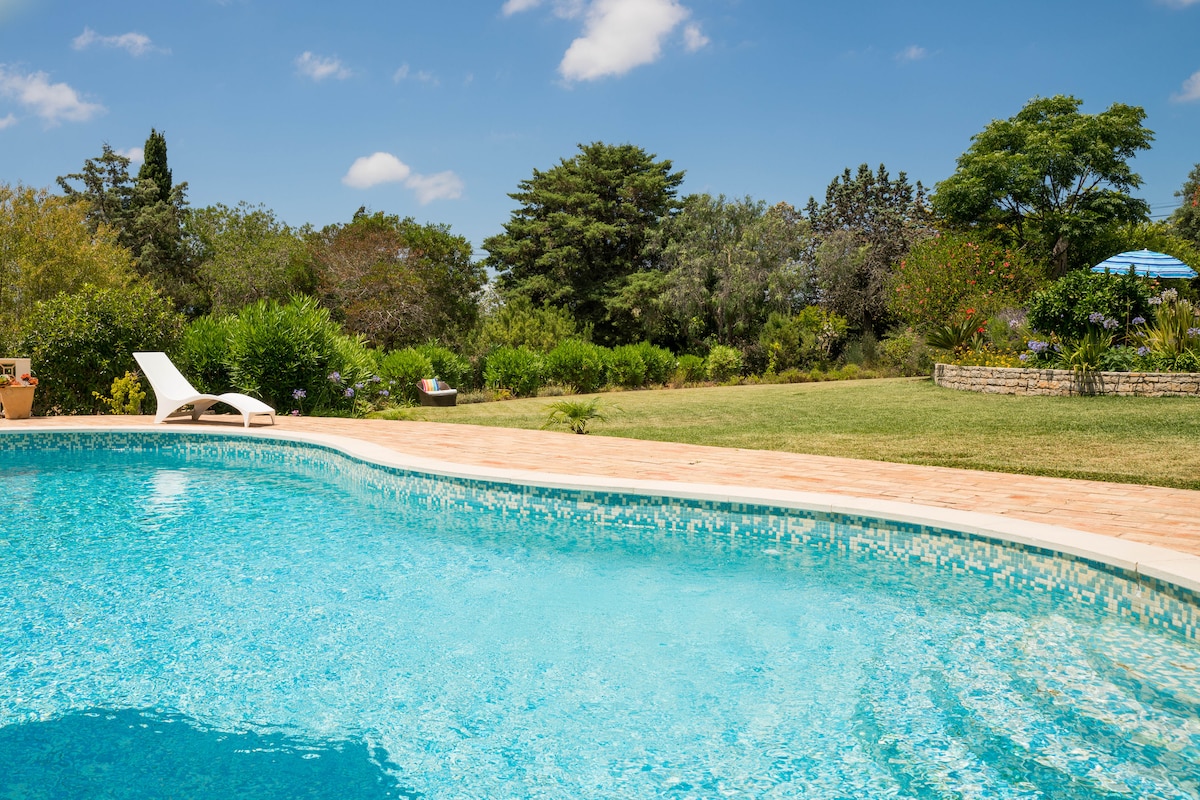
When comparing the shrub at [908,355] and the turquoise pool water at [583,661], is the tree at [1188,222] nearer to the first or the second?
the shrub at [908,355]

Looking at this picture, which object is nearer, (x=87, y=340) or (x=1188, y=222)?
(x=87, y=340)

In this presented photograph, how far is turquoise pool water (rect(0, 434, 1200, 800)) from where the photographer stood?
10.2 feet

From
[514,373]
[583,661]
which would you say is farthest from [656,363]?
[583,661]

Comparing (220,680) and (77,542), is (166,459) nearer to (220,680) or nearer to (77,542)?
(77,542)

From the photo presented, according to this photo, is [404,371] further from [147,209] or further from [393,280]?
[147,209]

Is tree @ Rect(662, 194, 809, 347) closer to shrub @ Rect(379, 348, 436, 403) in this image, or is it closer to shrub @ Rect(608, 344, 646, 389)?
shrub @ Rect(608, 344, 646, 389)

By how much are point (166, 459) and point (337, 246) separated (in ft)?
61.1

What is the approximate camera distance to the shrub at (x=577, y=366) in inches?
865

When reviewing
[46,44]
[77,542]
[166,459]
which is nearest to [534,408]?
[166,459]

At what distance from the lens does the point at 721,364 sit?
82.2 ft

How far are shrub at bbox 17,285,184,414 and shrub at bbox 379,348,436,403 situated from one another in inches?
213

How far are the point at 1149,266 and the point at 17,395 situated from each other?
21897mm

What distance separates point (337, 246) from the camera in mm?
27594

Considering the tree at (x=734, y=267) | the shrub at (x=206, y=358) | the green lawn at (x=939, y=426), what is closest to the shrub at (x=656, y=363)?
the tree at (x=734, y=267)
